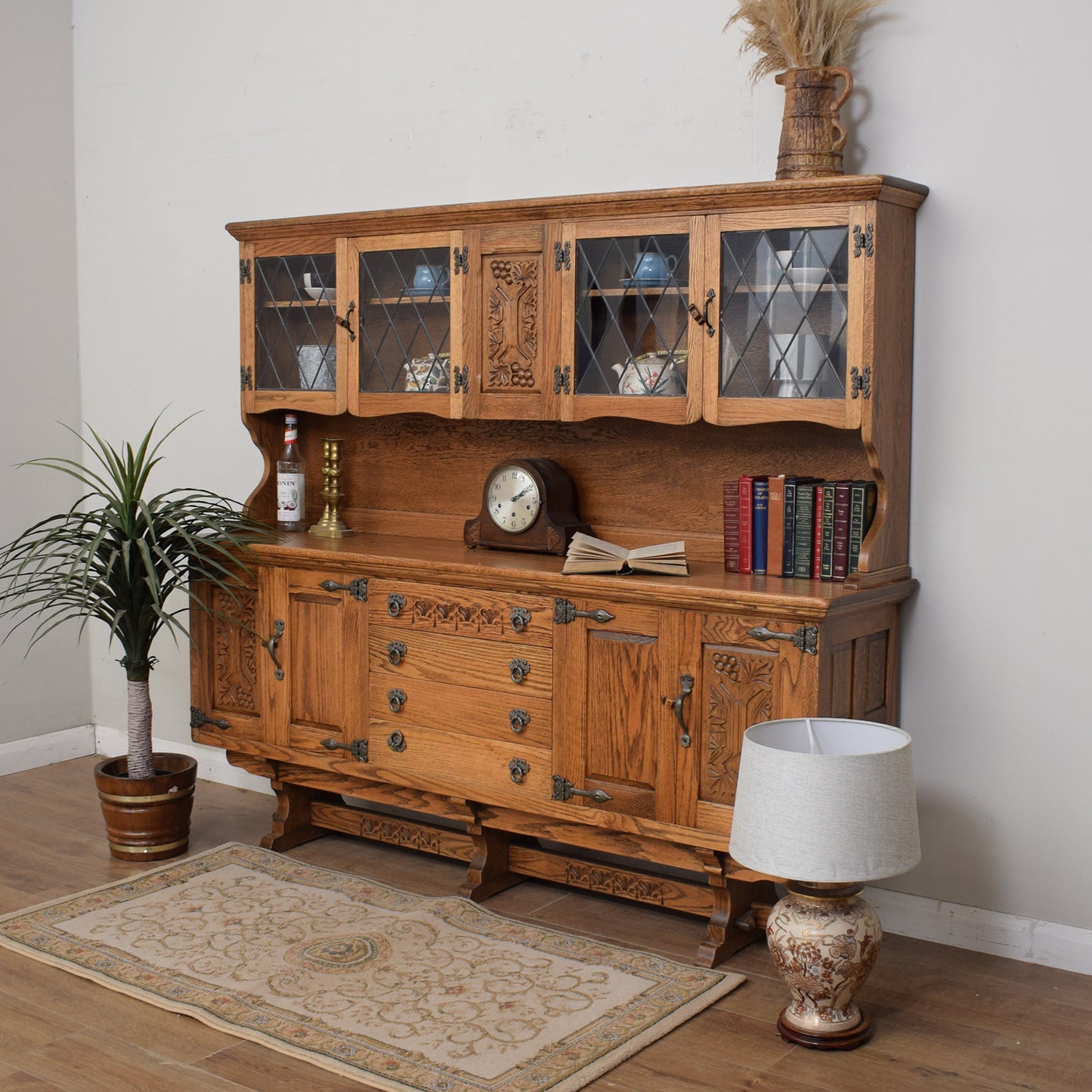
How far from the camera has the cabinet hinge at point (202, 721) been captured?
160 inches

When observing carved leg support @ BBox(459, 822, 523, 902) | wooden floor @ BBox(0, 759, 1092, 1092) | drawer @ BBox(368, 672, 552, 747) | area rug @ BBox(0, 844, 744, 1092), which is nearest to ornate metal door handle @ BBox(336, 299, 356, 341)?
drawer @ BBox(368, 672, 552, 747)

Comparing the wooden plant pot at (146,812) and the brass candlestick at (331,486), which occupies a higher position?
the brass candlestick at (331,486)

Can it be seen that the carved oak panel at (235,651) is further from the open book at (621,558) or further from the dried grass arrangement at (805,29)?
the dried grass arrangement at (805,29)

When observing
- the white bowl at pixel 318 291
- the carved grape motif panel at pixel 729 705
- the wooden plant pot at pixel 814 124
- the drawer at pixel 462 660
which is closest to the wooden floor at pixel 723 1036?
the carved grape motif panel at pixel 729 705

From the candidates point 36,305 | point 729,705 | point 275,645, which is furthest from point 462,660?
point 36,305

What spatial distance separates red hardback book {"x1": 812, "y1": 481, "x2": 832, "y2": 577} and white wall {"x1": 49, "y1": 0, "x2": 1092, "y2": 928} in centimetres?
28

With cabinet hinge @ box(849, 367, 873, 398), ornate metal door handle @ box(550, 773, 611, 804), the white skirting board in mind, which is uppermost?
cabinet hinge @ box(849, 367, 873, 398)

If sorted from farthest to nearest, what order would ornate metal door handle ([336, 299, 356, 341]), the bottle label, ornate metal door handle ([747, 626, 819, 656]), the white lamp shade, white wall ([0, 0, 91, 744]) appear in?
1. white wall ([0, 0, 91, 744])
2. the bottle label
3. ornate metal door handle ([336, 299, 356, 341])
4. ornate metal door handle ([747, 626, 819, 656])
5. the white lamp shade

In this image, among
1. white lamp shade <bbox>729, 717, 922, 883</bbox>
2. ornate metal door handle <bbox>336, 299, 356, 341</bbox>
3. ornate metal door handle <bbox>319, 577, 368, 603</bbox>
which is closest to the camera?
white lamp shade <bbox>729, 717, 922, 883</bbox>

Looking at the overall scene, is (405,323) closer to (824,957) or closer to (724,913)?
(724,913)

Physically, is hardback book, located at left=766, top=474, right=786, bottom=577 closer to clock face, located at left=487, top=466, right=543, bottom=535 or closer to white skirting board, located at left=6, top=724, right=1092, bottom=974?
clock face, located at left=487, top=466, right=543, bottom=535

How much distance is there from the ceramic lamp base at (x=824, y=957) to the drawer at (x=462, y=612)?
968 mm

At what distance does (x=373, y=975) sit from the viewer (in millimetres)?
3068

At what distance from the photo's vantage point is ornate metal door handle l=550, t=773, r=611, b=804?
3291mm
